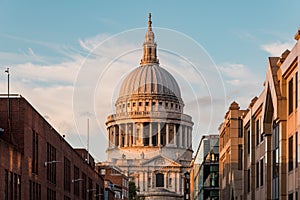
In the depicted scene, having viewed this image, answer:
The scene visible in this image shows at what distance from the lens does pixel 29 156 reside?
7206cm

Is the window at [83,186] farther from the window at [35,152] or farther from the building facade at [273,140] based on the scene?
the window at [35,152]

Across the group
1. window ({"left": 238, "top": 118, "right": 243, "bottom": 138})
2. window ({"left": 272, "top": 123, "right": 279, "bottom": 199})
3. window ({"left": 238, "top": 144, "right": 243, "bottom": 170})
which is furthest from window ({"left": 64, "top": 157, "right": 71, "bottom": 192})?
window ({"left": 272, "top": 123, "right": 279, "bottom": 199})

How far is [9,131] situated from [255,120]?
72.0ft

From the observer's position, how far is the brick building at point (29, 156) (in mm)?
63531

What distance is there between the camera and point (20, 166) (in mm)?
67812

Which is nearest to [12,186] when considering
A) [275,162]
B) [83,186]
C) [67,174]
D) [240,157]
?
[275,162]

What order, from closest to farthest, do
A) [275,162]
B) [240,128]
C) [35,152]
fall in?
[275,162]
[35,152]
[240,128]

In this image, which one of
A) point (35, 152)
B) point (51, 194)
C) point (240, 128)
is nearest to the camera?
point (35, 152)

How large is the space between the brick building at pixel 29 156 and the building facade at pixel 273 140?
53.3ft

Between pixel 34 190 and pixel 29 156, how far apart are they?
4185 mm

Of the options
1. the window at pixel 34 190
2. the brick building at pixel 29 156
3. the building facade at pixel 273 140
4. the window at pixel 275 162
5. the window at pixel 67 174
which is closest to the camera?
the building facade at pixel 273 140

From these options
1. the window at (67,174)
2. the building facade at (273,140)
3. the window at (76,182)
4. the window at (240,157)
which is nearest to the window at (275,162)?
the building facade at (273,140)

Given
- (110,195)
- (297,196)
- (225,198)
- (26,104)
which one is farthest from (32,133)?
(110,195)

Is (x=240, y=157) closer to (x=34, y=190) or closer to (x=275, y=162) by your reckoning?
(x=34, y=190)
